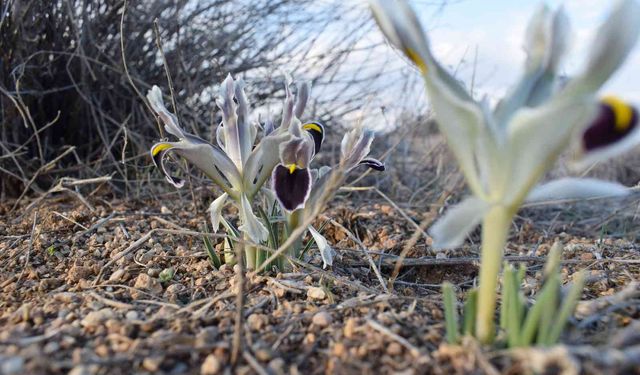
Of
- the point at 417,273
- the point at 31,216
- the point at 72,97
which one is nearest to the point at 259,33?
the point at 72,97

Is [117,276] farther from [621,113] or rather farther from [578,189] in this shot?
[621,113]

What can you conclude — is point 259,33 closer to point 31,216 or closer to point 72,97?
point 72,97

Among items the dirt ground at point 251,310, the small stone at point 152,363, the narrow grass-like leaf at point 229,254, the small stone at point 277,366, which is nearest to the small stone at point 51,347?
the dirt ground at point 251,310

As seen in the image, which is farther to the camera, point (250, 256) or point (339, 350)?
point (250, 256)

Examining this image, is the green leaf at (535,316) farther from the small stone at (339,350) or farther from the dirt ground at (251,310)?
the small stone at (339,350)

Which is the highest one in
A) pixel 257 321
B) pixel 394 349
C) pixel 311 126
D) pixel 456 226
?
pixel 311 126

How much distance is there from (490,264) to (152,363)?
0.65m

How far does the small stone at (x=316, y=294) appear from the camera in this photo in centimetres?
148

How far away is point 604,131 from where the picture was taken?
862 millimetres

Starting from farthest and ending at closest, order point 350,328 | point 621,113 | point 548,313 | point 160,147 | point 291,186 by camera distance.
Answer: point 160,147 → point 291,186 → point 350,328 → point 548,313 → point 621,113

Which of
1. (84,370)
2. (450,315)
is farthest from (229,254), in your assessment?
(450,315)

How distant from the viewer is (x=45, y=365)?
3.34 ft

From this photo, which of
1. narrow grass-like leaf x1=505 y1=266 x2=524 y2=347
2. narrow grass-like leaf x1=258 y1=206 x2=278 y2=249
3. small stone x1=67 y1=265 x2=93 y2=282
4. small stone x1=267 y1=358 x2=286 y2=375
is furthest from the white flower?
small stone x1=67 y1=265 x2=93 y2=282

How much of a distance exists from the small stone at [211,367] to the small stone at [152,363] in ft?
0.26
